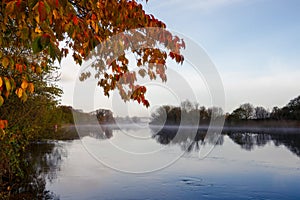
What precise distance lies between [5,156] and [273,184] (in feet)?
32.6

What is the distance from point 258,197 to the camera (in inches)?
425

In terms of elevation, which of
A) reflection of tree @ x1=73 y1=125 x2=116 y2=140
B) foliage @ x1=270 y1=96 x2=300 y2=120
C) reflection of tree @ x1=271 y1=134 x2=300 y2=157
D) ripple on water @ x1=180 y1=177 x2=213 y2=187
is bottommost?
ripple on water @ x1=180 y1=177 x2=213 y2=187

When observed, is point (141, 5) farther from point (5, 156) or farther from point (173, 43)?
point (5, 156)

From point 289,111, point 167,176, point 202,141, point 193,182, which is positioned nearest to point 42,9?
point 193,182

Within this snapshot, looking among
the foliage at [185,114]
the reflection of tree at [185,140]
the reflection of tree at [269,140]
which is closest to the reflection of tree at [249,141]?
the reflection of tree at [269,140]

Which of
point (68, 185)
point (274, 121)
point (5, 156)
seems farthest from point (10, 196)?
point (274, 121)

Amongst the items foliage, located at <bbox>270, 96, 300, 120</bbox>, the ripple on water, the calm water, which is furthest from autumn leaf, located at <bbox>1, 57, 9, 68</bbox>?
foliage, located at <bbox>270, 96, 300, 120</bbox>

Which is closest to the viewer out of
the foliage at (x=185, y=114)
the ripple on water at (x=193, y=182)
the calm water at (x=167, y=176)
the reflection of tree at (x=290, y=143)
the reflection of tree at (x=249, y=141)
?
the foliage at (x=185, y=114)

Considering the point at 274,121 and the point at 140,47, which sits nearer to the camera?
the point at 140,47

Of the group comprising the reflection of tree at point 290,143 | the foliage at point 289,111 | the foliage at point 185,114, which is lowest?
the reflection of tree at point 290,143

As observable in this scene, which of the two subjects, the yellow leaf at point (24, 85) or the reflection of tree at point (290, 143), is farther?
the reflection of tree at point (290, 143)

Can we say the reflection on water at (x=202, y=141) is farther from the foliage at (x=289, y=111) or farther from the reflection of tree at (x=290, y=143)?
the foliage at (x=289, y=111)

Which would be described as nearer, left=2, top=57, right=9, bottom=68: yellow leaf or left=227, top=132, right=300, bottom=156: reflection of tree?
left=2, top=57, right=9, bottom=68: yellow leaf

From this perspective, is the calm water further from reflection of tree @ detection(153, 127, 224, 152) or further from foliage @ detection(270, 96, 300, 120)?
foliage @ detection(270, 96, 300, 120)
